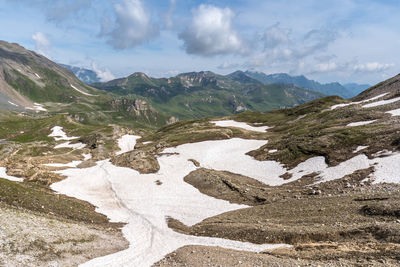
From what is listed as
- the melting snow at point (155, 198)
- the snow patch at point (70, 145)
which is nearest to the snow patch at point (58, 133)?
the snow patch at point (70, 145)

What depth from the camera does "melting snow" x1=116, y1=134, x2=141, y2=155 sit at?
111088 millimetres

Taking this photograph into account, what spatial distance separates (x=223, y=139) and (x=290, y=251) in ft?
200

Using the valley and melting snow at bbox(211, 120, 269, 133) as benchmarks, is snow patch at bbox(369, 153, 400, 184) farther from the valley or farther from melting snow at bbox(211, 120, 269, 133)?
melting snow at bbox(211, 120, 269, 133)

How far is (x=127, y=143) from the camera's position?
120938 mm

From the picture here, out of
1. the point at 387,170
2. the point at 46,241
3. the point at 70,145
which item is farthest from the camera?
the point at 70,145

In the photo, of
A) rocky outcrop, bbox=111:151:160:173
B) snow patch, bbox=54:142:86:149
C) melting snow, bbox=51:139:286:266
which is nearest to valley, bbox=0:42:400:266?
melting snow, bbox=51:139:286:266

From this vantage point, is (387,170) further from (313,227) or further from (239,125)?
(239,125)

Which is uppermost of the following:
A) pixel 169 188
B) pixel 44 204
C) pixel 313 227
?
pixel 169 188

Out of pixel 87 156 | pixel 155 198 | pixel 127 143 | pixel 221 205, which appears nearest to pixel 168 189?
pixel 155 198

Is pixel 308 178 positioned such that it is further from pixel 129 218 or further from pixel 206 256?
pixel 129 218

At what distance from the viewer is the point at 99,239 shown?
1109 inches

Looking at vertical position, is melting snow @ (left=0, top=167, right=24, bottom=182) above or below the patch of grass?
above

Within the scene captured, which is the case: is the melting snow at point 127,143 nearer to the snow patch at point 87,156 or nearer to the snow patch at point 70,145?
the snow patch at point 87,156

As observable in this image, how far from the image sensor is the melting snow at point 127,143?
364 feet
